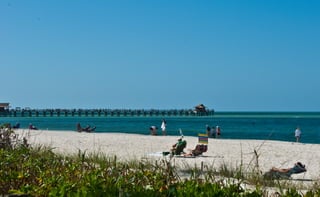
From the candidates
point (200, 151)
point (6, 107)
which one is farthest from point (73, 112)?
point (200, 151)

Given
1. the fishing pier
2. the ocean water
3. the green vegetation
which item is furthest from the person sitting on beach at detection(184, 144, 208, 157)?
the fishing pier

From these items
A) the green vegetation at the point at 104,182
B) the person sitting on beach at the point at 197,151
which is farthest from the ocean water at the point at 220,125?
the green vegetation at the point at 104,182

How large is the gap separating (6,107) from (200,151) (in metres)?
70.9

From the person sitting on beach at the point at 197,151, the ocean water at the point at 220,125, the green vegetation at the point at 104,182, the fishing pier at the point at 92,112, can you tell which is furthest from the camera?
the fishing pier at the point at 92,112

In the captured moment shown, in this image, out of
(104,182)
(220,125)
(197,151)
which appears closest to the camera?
(104,182)

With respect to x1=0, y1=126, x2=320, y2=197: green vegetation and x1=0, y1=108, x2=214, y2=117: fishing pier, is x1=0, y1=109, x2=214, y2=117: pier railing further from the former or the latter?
x1=0, y1=126, x2=320, y2=197: green vegetation

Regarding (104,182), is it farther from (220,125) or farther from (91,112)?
(91,112)

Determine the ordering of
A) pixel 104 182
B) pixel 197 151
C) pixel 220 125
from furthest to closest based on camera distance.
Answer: pixel 220 125 → pixel 197 151 → pixel 104 182

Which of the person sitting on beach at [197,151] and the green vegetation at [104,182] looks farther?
the person sitting on beach at [197,151]

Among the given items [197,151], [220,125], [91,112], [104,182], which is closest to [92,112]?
[91,112]

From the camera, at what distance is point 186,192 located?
351 cm

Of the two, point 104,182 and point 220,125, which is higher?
point 104,182

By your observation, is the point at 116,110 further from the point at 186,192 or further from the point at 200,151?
the point at 186,192

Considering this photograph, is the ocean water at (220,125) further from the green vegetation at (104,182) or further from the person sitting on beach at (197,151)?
the green vegetation at (104,182)
